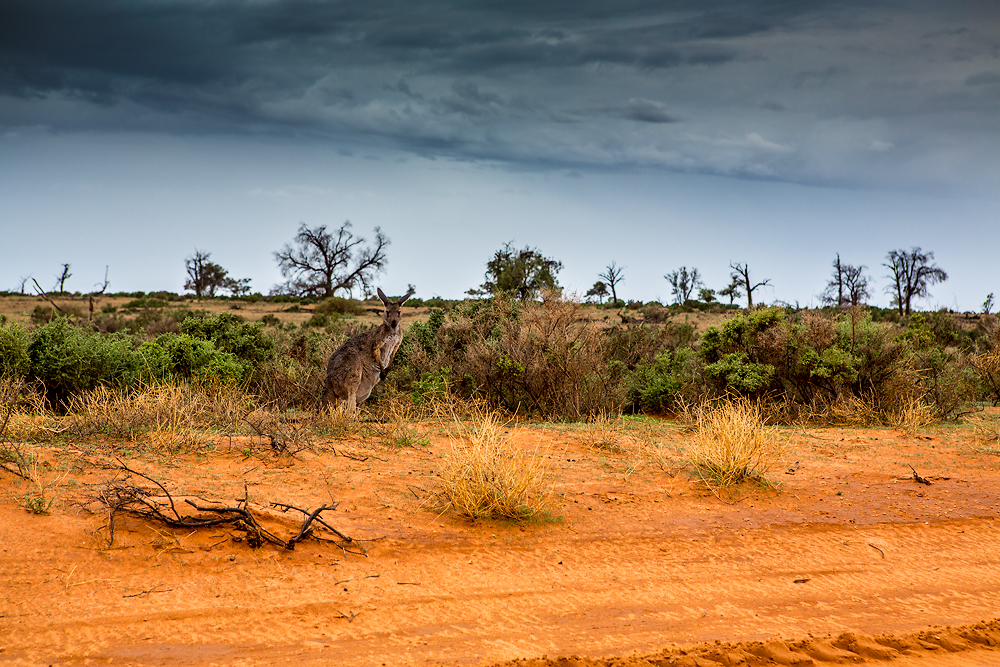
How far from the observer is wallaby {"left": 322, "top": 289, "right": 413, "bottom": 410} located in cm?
1078

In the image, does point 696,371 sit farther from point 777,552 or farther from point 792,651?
point 792,651

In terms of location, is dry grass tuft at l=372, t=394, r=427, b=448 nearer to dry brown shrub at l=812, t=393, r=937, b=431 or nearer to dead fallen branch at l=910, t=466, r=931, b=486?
dead fallen branch at l=910, t=466, r=931, b=486

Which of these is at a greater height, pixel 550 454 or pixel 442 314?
pixel 442 314

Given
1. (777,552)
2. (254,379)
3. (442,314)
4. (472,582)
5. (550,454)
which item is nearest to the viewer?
(472,582)

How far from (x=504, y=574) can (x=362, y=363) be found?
573 centimetres

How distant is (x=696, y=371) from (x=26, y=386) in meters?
12.1

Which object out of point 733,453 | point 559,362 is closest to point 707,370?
point 559,362

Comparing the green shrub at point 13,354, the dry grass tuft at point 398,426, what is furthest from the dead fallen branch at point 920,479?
the green shrub at point 13,354

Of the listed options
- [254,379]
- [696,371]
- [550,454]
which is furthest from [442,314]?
[550,454]

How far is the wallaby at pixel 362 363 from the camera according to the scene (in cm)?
1078

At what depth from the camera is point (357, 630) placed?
4.79 m

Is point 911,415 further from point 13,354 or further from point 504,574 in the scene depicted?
point 13,354

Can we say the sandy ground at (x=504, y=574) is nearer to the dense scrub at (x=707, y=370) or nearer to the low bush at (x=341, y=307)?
the dense scrub at (x=707, y=370)

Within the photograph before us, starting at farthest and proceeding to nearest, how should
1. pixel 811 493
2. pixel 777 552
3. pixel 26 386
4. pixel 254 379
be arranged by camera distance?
1. pixel 254 379
2. pixel 26 386
3. pixel 811 493
4. pixel 777 552
